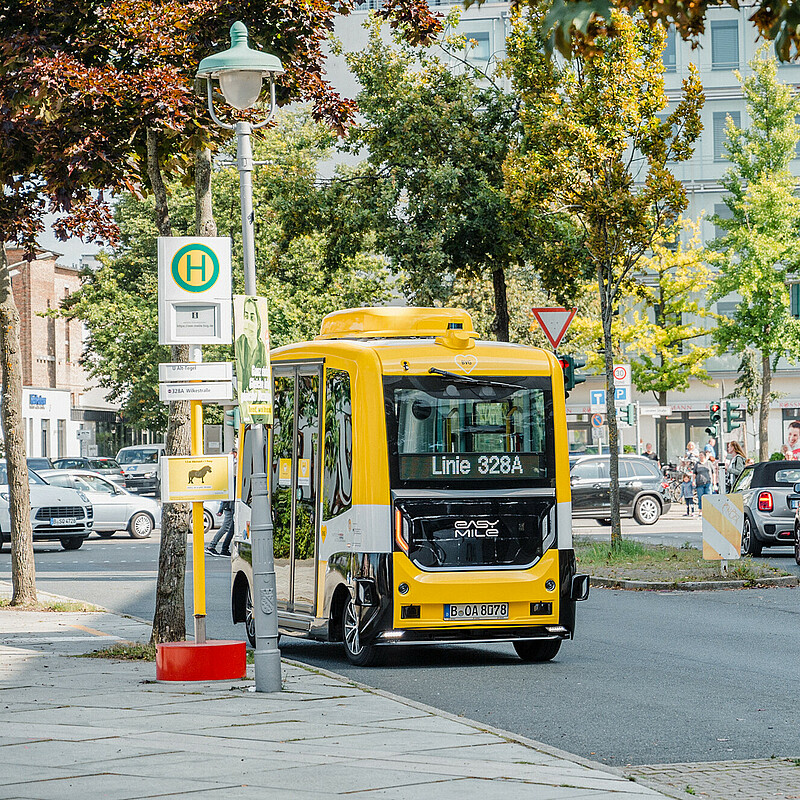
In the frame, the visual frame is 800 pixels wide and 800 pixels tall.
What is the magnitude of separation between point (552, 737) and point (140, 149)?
6997 millimetres

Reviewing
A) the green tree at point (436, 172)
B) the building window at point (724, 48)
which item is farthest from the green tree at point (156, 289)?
the building window at point (724, 48)

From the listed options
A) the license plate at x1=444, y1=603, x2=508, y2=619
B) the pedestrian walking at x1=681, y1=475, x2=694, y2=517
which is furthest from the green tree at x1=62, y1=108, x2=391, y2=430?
the license plate at x1=444, y1=603, x2=508, y2=619

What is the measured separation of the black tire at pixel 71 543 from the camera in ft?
110

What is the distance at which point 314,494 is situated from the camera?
1382cm

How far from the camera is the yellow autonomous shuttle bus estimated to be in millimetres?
12820

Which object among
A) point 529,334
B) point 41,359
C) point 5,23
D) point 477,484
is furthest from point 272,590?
point 41,359

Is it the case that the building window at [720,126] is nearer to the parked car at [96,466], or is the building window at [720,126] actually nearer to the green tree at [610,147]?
the parked car at [96,466]

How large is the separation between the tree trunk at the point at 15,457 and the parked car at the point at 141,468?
36.6 meters

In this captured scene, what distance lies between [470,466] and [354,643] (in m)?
1.81

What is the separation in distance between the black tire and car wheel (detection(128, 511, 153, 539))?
112 inches

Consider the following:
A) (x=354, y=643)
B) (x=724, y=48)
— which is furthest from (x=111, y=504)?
(x=724, y=48)

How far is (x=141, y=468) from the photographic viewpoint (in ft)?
194

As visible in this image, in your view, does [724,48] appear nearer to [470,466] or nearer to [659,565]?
[659,565]

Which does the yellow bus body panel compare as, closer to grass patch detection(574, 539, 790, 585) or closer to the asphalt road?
the asphalt road
